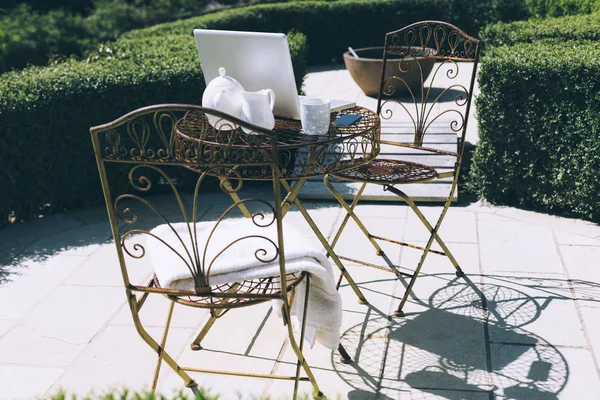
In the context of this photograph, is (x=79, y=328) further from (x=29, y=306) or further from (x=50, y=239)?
(x=50, y=239)

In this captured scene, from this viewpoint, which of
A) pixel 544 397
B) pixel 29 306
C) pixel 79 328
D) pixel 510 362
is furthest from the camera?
pixel 29 306

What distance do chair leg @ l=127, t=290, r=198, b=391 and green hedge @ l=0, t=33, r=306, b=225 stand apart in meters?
2.56

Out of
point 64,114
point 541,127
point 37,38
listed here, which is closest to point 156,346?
point 64,114

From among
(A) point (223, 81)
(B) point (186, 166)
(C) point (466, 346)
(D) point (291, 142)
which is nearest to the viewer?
(B) point (186, 166)

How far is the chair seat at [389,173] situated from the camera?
3.63m

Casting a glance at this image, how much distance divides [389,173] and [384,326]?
0.83 meters

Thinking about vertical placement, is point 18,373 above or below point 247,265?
below

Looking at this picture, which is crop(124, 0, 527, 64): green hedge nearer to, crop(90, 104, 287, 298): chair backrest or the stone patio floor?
crop(90, 104, 287, 298): chair backrest

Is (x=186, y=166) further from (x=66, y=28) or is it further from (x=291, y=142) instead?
(x=66, y=28)

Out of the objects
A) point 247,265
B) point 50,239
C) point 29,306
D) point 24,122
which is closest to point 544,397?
point 247,265

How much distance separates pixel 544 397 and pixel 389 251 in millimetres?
1683

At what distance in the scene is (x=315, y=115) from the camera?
3.19 metres

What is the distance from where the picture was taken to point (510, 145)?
507 cm

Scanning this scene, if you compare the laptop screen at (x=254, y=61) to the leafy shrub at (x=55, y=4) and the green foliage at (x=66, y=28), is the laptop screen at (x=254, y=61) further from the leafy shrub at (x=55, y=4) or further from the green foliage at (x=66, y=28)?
the leafy shrub at (x=55, y=4)
